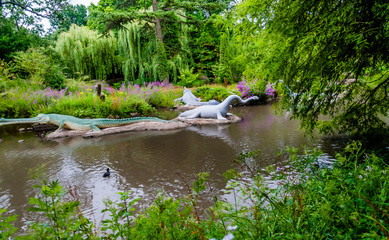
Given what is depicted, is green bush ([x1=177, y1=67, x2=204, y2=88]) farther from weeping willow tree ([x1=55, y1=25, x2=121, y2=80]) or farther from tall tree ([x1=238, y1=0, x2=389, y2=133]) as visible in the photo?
tall tree ([x1=238, y1=0, x2=389, y2=133])

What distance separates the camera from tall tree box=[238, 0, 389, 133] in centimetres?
212

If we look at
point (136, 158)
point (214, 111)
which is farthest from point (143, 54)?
point (136, 158)

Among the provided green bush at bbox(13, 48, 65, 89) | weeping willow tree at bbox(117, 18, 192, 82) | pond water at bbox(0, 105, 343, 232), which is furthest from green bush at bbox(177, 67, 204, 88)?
pond water at bbox(0, 105, 343, 232)

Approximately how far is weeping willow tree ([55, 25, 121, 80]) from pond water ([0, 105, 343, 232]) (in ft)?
31.7

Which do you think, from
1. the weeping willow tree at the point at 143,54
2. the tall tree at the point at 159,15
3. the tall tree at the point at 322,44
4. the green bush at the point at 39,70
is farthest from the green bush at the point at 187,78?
the tall tree at the point at 322,44

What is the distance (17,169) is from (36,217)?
1900 millimetres

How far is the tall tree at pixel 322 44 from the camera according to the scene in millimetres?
2115

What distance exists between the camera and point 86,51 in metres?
14.4

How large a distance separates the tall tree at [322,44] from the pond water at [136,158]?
871 millimetres

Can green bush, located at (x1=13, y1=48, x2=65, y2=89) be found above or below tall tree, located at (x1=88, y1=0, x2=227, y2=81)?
below

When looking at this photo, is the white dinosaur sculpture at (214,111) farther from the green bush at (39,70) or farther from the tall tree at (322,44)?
the green bush at (39,70)

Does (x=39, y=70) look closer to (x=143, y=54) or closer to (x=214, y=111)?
(x=143, y=54)

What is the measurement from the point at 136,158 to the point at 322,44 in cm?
306

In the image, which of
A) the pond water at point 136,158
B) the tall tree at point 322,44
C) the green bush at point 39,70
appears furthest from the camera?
the green bush at point 39,70
